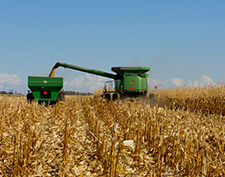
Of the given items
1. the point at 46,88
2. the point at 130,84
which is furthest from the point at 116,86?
the point at 46,88

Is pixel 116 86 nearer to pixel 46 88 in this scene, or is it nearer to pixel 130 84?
pixel 130 84

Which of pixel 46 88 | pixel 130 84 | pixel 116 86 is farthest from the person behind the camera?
pixel 116 86

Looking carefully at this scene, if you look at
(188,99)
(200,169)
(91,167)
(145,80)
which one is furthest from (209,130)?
(145,80)

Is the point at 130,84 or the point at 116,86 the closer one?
the point at 130,84

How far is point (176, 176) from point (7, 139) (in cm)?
339

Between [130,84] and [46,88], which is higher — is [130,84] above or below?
above

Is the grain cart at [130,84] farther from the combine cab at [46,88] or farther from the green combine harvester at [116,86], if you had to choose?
the combine cab at [46,88]

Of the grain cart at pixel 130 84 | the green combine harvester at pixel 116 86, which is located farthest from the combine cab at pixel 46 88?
the grain cart at pixel 130 84

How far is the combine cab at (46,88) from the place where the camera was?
1171 centimetres

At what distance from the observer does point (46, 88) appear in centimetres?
1181

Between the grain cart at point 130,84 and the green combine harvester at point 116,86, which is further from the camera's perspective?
the grain cart at point 130,84

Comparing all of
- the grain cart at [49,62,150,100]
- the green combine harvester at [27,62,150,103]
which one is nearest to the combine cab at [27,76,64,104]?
the green combine harvester at [27,62,150,103]

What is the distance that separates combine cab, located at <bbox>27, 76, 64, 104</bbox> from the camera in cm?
1171

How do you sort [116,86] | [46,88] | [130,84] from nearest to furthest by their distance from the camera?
[46,88], [130,84], [116,86]
